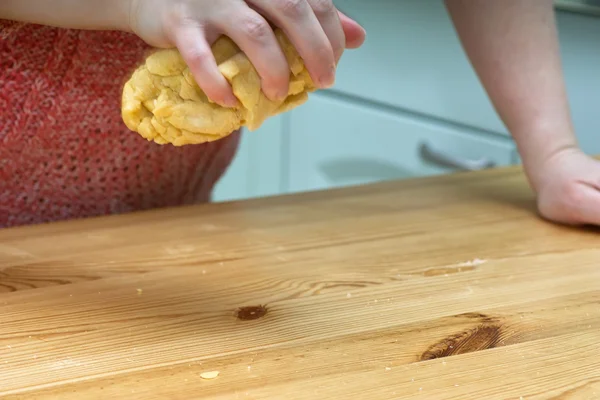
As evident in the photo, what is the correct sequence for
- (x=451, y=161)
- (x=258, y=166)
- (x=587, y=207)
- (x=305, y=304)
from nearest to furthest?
1. (x=305, y=304)
2. (x=587, y=207)
3. (x=451, y=161)
4. (x=258, y=166)

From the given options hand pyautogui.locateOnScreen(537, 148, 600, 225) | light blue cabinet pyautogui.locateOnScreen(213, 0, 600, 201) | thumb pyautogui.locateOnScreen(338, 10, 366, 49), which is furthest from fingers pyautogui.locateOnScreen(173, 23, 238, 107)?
light blue cabinet pyautogui.locateOnScreen(213, 0, 600, 201)

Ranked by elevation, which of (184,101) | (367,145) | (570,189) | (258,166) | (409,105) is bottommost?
(258,166)

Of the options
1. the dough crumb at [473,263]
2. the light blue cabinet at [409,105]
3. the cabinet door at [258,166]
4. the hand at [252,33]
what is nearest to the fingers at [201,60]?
the hand at [252,33]

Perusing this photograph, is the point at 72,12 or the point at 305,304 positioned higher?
the point at 72,12

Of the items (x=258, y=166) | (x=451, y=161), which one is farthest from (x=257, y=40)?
(x=258, y=166)

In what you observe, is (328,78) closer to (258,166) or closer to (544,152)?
(544,152)

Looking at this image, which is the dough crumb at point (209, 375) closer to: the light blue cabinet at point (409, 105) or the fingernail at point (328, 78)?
the fingernail at point (328, 78)
